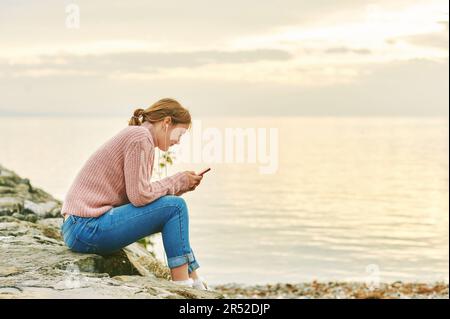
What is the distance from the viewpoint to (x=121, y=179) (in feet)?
16.1

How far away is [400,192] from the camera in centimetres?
2748

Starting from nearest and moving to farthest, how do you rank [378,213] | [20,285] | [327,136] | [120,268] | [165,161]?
[20,285] → [120,268] → [165,161] → [378,213] → [327,136]

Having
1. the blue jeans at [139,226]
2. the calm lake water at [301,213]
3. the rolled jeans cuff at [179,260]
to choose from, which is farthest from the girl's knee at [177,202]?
the calm lake water at [301,213]

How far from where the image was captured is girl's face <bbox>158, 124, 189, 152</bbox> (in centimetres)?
492

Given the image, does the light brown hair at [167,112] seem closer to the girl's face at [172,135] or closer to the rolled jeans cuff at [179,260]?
the girl's face at [172,135]

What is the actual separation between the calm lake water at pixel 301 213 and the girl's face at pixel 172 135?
10.0 ft

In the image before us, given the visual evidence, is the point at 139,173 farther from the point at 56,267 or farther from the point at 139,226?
the point at 56,267

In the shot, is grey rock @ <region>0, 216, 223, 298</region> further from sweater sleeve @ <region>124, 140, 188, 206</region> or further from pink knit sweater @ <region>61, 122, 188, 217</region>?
sweater sleeve @ <region>124, 140, 188, 206</region>

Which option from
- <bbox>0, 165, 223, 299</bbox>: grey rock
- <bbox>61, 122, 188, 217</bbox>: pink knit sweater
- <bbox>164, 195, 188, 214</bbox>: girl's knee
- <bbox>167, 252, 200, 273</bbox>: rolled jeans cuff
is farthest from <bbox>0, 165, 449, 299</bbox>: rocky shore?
<bbox>164, 195, 188, 214</bbox>: girl's knee

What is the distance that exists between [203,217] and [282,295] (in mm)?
7235

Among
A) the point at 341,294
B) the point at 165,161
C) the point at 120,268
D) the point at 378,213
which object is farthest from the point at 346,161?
the point at 120,268

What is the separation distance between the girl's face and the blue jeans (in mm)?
346
